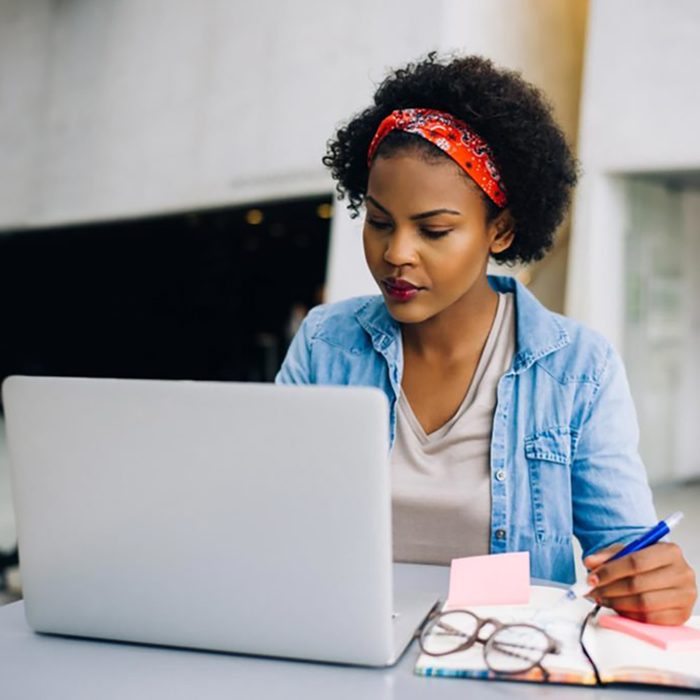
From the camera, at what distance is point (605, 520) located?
4.48 ft

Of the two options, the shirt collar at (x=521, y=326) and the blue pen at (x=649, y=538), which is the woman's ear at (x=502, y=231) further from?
the blue pen at (x=649, y=538)

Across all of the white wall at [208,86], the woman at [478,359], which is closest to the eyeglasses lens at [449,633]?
the woman at [478,359]

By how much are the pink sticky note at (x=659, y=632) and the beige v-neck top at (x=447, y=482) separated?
1.61 ft

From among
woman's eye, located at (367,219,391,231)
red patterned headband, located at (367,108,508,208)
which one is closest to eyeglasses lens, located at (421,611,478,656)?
woman's eye, located at (367,219,391,231)

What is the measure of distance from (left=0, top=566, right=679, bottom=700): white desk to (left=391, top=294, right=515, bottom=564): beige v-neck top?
553mm

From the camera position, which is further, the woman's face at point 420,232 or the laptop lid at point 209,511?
the woman's face at point 420,232

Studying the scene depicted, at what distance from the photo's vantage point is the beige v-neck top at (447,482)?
4.75 ft

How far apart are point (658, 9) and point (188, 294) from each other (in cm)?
795

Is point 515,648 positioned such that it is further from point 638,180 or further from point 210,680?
point 638,180

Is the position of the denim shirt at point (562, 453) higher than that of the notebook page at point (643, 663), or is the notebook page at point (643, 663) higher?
the denim shirt at point (562, 453)

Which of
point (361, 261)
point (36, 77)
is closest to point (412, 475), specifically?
point (361, 261)

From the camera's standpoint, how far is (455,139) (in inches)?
58.3

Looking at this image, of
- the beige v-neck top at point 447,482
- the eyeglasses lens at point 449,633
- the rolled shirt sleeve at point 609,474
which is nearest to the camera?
the eyeglasses lens at point 449,633

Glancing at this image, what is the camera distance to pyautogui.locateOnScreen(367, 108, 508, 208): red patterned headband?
57.5 inches
